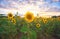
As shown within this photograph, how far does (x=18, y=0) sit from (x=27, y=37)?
1210mm

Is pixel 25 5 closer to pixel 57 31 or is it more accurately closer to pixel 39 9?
pixel 39 9

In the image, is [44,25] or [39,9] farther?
[39,9]

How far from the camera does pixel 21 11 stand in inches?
83.2

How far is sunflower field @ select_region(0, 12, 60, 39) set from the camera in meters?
1.02

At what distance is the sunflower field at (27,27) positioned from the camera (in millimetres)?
1023

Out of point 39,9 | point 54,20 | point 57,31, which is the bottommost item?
point 57,31

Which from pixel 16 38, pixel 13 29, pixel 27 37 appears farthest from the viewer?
pixel 16 38

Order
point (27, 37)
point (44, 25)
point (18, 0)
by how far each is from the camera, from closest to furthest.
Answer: point (27, 37) < point (44, 25) < point (18, 0)

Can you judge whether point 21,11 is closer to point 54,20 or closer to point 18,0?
point 18,0

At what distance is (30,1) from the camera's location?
2.20m

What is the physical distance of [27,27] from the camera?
3.32ft

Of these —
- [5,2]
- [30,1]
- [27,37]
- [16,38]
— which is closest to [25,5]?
[30,1]

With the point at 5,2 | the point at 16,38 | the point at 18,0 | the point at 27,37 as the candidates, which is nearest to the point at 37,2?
the point at 18,0

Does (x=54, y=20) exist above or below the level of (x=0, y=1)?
below
